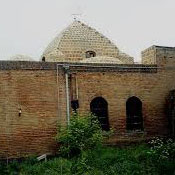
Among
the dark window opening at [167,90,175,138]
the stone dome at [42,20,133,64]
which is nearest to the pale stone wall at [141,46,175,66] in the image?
the dark window opening at [167,90,175,138]

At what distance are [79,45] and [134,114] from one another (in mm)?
5792

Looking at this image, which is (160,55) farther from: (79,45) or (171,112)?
(79,45)

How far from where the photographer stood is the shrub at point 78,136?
746 inches

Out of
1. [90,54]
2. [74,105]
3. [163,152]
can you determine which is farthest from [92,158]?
[90,54]

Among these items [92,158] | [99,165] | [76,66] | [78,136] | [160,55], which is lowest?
[99,165]

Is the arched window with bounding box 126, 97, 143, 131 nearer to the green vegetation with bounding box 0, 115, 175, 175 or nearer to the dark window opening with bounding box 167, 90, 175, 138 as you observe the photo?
the green vegetation with bounding box 0, 115, 175, 175

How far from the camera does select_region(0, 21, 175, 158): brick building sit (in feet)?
63.4

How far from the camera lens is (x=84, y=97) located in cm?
2069

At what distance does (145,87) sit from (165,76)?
1232 millimetres

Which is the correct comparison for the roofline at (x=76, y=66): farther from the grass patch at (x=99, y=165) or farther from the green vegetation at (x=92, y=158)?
the grass patch at (x=99, y=165)

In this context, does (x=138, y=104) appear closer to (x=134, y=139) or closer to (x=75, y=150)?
(x=134, y=139)

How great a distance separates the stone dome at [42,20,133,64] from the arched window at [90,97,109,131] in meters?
4.03

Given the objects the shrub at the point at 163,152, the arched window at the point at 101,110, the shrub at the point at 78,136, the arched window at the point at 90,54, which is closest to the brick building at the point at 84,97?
the arched window at the point at 101,110

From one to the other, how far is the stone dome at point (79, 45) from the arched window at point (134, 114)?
15.2 ft
